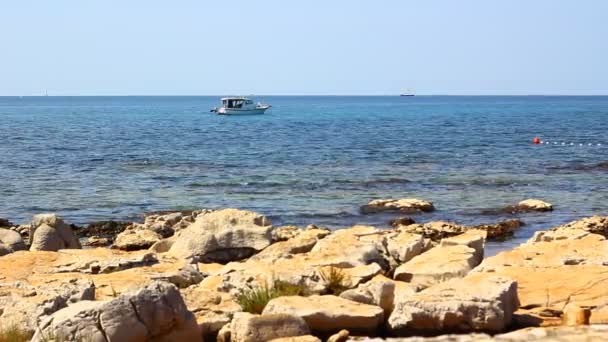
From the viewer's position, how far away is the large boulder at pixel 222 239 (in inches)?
626

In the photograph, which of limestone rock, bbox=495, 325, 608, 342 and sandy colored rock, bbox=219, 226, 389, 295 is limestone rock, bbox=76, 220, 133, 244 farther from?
limestone rock, bbox=495, 325, 608, 342

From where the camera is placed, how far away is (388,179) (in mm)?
35969

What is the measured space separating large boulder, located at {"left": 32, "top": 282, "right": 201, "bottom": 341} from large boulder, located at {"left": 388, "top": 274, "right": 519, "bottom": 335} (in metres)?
2.11

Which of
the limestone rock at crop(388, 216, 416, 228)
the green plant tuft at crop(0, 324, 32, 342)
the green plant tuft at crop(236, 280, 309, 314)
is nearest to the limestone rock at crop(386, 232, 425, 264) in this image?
the green plant tuft at crop(236, 280, 309, 314)

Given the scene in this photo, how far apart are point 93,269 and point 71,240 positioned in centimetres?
560

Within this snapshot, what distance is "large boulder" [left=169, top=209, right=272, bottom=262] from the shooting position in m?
15.9

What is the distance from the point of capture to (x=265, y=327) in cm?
912

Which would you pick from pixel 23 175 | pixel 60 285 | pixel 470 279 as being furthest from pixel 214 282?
pixel 23 175

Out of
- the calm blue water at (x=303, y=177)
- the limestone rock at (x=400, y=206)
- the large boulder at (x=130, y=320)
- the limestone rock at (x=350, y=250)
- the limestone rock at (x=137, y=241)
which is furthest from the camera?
the calm blue water at (x=303, y=177)

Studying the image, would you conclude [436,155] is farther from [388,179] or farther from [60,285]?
[60,285]

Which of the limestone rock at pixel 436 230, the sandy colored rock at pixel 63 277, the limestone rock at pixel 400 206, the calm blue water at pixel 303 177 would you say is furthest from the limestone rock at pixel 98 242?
the limestone rock at pixel 400 206

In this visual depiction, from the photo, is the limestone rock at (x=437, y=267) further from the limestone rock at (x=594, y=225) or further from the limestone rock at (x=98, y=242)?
the limestone rock at (x=98, y=242)

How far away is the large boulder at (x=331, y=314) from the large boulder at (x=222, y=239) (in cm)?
614

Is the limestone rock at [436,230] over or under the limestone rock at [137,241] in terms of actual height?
over
